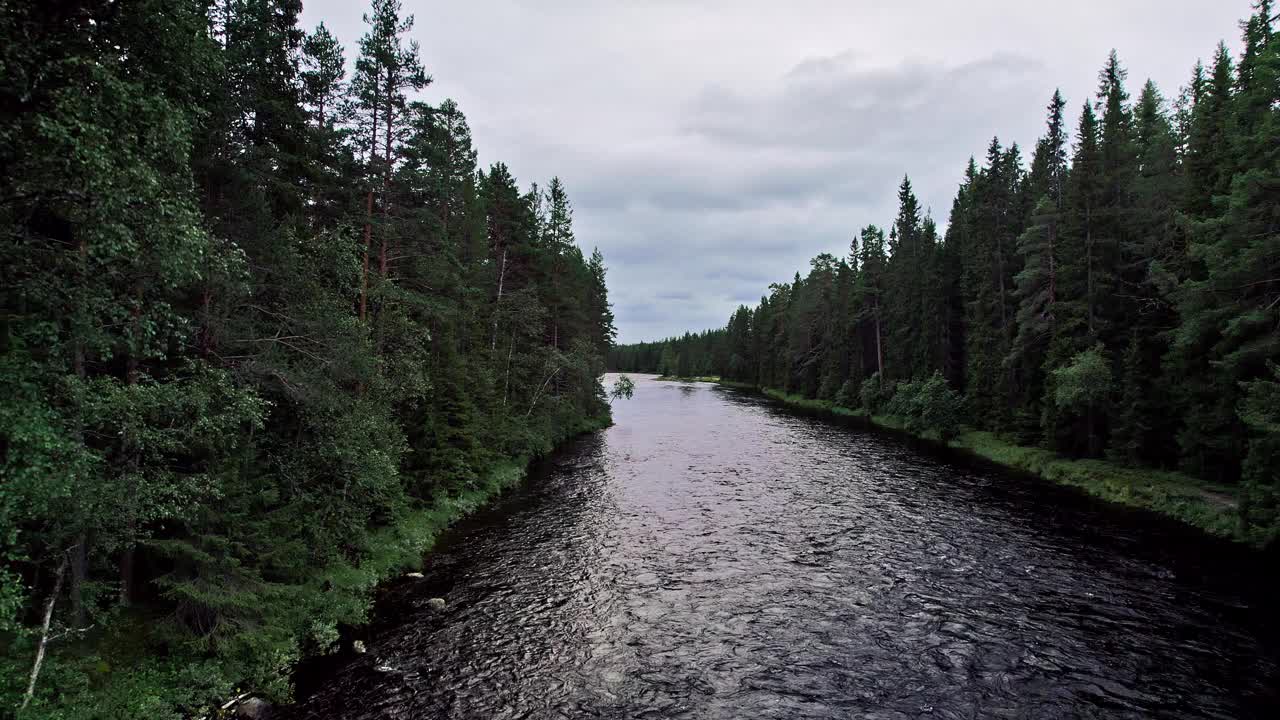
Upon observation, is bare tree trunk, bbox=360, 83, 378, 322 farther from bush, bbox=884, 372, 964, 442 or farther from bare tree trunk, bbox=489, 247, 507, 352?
bush, bbox=884, 372, 964, 442

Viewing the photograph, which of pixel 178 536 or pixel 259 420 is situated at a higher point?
pixel 259 420

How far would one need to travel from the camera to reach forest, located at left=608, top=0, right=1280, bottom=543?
71.0 feet

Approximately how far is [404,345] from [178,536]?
9074 millimetres

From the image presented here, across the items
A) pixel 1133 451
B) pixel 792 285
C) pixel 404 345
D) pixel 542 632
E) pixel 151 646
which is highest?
pixel 792 285

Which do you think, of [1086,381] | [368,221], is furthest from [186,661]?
[1086,381]

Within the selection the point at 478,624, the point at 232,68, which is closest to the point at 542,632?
the point at 478,624

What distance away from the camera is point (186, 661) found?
1106 centimetres

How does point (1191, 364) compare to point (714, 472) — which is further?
point (714, 472)

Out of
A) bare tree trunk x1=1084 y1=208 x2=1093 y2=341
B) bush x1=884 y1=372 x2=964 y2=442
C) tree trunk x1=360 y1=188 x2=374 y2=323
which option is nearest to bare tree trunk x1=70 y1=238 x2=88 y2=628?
tree trunk x1=360 y1=188 x2=374 y2=323

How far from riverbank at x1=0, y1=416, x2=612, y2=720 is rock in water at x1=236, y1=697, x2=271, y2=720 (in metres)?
0.20

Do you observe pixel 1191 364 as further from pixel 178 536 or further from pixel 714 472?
pixel 178 536

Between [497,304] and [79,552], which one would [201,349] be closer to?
[79,552]

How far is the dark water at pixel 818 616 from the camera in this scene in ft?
38.5

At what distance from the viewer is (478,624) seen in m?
14.9
